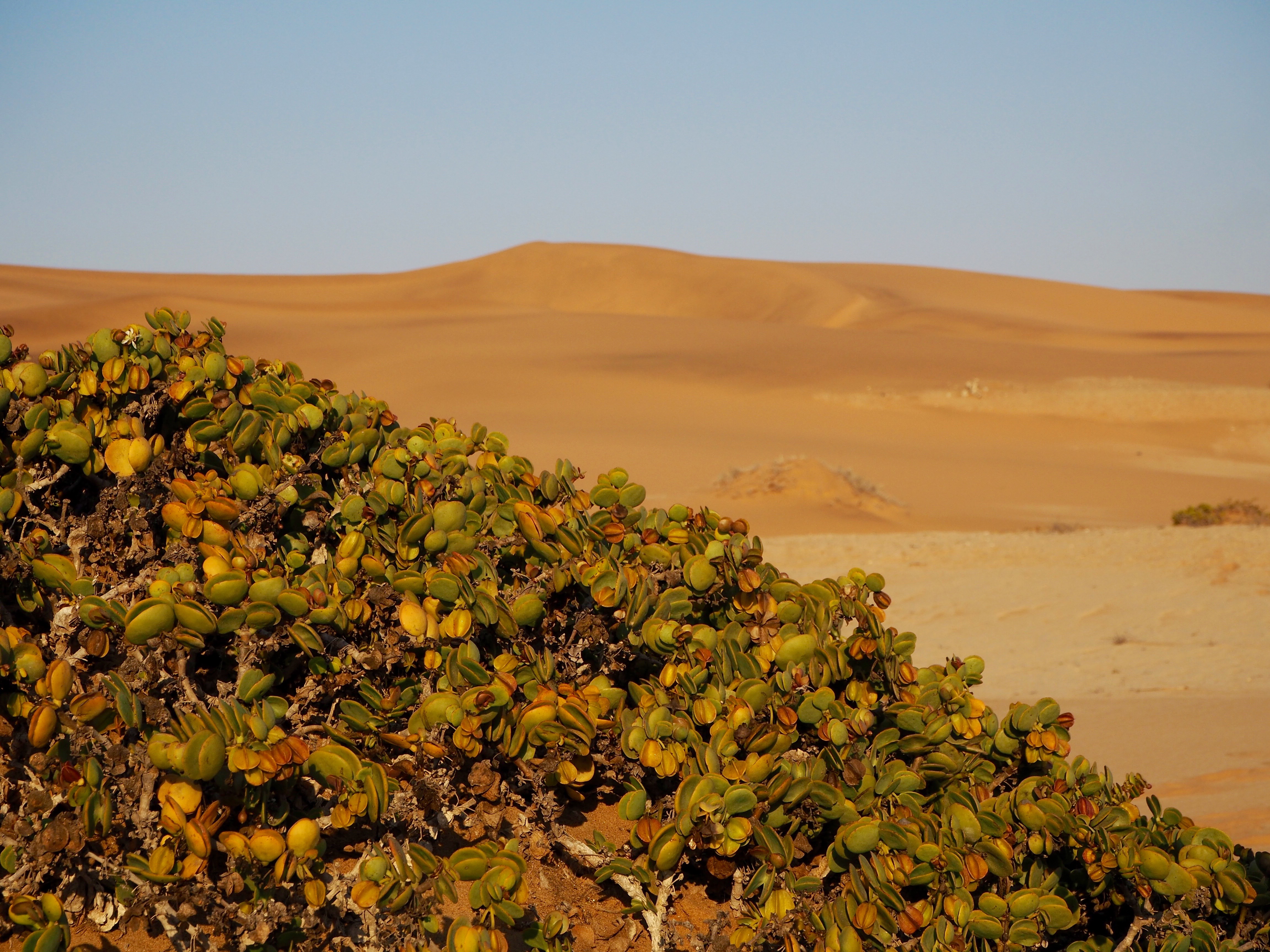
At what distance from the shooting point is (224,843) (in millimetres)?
1513

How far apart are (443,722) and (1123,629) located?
8.30 metres

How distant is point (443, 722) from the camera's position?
5.86 feet

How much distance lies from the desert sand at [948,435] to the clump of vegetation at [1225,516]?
33.2 inches

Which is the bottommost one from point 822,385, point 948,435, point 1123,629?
point 1123,629

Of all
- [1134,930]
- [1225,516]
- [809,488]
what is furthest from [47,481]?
[1225,516]

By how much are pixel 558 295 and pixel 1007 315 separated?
35461mm

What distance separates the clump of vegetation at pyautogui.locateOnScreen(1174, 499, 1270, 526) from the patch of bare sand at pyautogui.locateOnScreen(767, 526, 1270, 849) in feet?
5.76

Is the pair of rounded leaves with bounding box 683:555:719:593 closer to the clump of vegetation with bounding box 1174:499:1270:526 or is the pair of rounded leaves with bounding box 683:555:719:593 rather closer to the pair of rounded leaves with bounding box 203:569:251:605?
the pair of rounded leaves with bounding box 203:569:251:605

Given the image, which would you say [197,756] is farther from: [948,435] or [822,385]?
[822,385]

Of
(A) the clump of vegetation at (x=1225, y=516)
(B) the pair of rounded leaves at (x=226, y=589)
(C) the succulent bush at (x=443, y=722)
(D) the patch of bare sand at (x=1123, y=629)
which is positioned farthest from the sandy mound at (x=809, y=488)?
→ (B) the pair of rounded leaves at (x=226, y=589)

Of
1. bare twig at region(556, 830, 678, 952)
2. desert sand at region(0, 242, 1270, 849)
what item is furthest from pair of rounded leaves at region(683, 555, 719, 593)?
desert sand at region(0, 242, 1270, 849)

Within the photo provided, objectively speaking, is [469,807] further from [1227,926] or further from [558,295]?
[558,295]

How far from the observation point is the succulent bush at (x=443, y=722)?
155cm

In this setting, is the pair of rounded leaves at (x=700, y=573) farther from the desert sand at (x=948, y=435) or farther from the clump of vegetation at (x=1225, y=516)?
the clump of vegetation at (x=1225, y=516)
